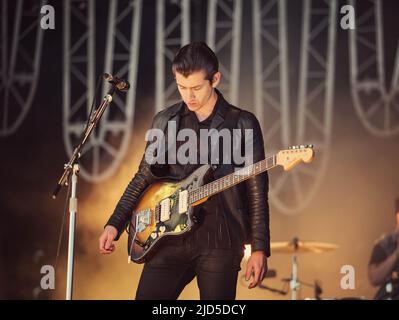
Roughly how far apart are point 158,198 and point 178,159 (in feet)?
0.79

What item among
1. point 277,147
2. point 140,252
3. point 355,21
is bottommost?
point 140,252

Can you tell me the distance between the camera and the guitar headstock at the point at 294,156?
333 cm

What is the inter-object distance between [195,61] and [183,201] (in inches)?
28.7

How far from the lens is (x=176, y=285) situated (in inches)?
131

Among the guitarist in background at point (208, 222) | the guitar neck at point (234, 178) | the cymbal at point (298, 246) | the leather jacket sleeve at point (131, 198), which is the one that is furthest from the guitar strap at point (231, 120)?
the cymbal at point (298, 246)

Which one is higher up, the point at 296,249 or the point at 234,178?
the point at 234,178

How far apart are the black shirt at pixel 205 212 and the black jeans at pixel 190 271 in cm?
4

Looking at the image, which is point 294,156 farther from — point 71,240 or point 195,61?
point 71,240

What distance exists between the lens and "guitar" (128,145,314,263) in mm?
3324

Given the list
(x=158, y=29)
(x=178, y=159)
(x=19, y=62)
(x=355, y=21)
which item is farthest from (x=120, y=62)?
(x=178, y=159)

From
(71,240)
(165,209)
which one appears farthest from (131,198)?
(71,240)

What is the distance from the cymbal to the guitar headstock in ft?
9.87

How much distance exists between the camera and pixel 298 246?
635 cm
